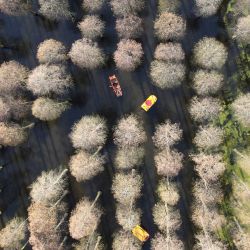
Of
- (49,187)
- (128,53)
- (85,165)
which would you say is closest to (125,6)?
(128,53)

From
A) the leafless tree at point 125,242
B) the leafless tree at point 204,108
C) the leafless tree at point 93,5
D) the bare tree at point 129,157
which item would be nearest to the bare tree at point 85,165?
the bare tree at point 129,157

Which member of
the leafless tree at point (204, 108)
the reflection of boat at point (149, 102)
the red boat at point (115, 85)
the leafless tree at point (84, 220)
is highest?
the red boat at point (115, 85)

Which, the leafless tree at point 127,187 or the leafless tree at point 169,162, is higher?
the leafless tree at point 169,162

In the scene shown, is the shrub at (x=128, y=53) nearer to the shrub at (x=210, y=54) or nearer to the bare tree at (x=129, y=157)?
the shrub at (x=210, y=54)

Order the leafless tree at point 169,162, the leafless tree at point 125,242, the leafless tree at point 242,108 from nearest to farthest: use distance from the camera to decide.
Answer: the leafless tree at point 242,108 < the leafless tree at point 169,162 < the leafless tree at point 125,242

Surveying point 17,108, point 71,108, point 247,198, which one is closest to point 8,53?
point 17,108

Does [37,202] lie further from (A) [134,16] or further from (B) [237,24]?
(B) [237,24]

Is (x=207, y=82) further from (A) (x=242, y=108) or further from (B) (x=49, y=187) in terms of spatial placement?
(B) (x=49, y=187)
